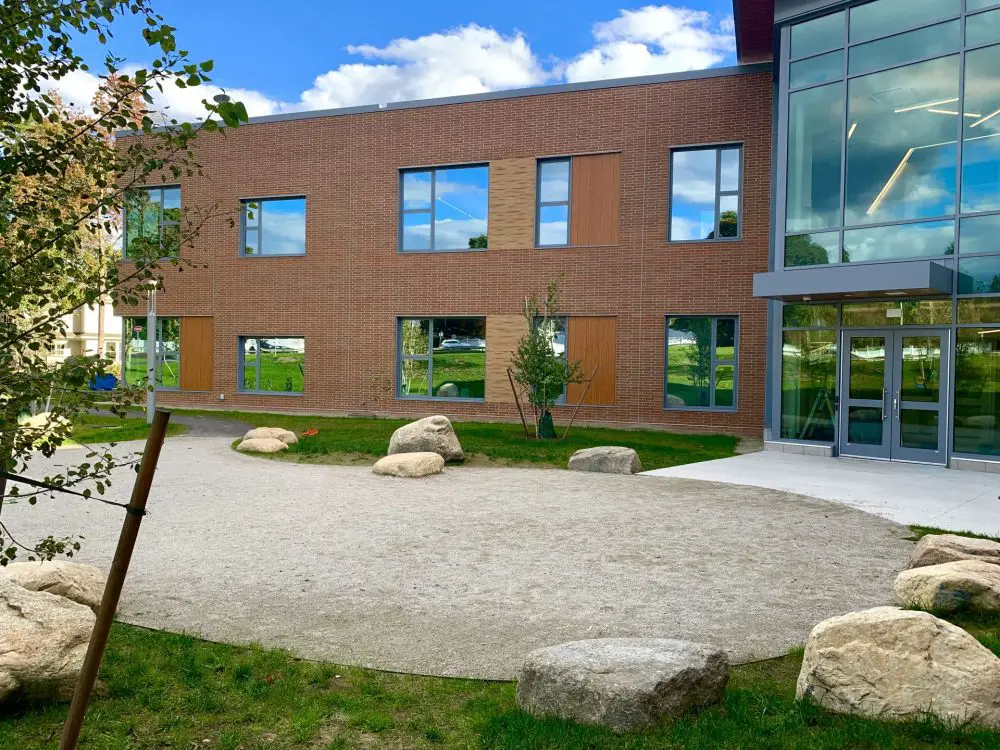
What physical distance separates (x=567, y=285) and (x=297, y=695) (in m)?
18.2

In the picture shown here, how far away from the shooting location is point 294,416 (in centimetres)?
2388

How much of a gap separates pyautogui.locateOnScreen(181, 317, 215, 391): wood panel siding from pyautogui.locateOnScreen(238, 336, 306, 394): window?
3.63ft

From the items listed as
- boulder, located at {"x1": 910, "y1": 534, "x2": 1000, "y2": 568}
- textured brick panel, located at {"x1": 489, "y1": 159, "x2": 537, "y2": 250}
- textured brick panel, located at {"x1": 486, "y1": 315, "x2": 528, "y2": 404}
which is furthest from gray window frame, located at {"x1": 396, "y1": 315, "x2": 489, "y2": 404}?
boulder, located at {"x1": 910, "y1": 534, "x2": 1000, "y2": 568}

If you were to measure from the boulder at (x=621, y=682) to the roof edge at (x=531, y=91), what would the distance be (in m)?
18.3

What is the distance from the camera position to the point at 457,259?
23.1 metres

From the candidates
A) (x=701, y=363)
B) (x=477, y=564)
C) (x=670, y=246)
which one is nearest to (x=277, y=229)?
(x=670, y=246)

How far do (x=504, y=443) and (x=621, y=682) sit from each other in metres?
13.3

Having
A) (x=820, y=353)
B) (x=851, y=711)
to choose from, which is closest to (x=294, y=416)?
(x=820, y=353)

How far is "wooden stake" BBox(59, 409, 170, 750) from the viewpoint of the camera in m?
3.06

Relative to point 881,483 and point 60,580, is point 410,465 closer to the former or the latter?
point 881,483

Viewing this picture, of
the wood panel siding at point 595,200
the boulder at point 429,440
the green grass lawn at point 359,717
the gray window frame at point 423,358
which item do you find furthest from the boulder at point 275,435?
the green grass lawn at point 359,717

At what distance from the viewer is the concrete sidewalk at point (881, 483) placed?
33.4 ft

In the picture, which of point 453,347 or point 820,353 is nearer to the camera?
point 820,353

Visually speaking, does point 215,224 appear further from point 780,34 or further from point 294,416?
point 780,34
